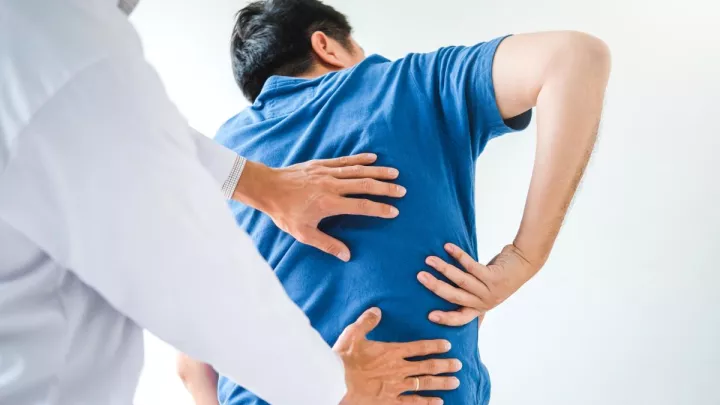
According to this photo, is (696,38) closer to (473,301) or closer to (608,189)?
(608,189)

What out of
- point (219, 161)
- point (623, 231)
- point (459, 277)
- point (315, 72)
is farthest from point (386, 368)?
point (623, 231)

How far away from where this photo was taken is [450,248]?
887 millimetres

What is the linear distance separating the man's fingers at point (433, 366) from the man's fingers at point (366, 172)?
271 mm

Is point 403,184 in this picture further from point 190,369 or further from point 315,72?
point 190,369

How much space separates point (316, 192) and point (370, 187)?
0.29 feet

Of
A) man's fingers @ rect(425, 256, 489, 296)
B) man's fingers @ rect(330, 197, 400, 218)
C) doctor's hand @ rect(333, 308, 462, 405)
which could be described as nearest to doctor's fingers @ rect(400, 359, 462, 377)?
doctor's hand @ rect(333, 308, 462, 405)

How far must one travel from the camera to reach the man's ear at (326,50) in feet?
→ 3.89

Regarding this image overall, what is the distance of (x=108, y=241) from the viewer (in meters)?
0.50

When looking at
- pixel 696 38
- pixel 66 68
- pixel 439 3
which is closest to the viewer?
pixel 66 68

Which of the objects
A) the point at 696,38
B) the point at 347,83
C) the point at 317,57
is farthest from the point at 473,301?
the point at 696,38

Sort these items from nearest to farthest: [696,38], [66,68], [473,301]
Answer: [66,68], [473,301], [696,38]

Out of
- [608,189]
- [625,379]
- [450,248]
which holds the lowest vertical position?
[625,379]

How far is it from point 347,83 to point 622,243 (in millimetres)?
962

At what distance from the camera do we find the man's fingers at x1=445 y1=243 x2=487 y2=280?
888mm
